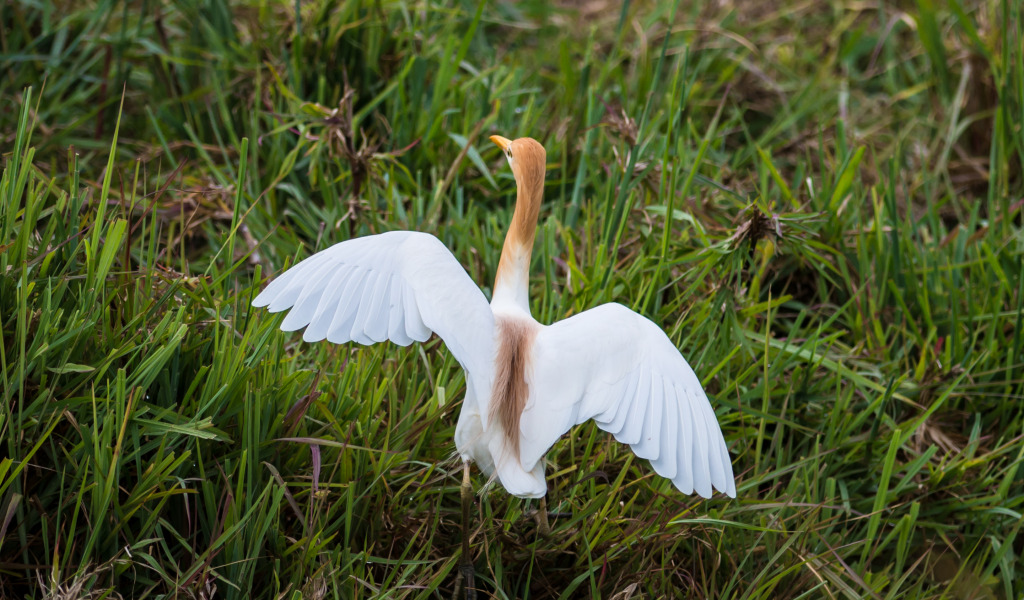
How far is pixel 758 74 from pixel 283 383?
275 cm

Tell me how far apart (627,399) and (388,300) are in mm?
519

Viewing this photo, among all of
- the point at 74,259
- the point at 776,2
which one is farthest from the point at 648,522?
the point at 776,2

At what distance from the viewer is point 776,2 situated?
482 cm

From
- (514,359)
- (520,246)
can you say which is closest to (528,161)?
(520,246)

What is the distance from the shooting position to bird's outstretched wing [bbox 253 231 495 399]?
1.86 meters

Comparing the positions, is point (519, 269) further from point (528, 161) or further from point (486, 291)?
point (486, 291)

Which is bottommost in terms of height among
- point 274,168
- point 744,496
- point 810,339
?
point 744,496

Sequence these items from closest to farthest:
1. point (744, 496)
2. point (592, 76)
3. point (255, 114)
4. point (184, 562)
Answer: point (184, 562)
point (744, 496)
point (255, 114)
point (592, 76)

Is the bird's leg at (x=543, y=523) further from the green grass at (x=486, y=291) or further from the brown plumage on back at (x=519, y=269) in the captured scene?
the brown plumage on back at (x=519, y=269)

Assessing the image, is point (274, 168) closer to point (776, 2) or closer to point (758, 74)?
point (758, 74)

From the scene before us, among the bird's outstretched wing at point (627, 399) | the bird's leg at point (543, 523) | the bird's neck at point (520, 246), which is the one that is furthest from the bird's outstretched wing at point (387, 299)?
the bird's leg at point (543, 523)

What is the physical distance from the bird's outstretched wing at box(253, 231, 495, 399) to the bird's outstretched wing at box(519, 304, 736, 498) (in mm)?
141

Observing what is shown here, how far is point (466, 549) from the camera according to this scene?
2.02 meters

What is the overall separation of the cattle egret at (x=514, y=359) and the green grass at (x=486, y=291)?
0.26m
